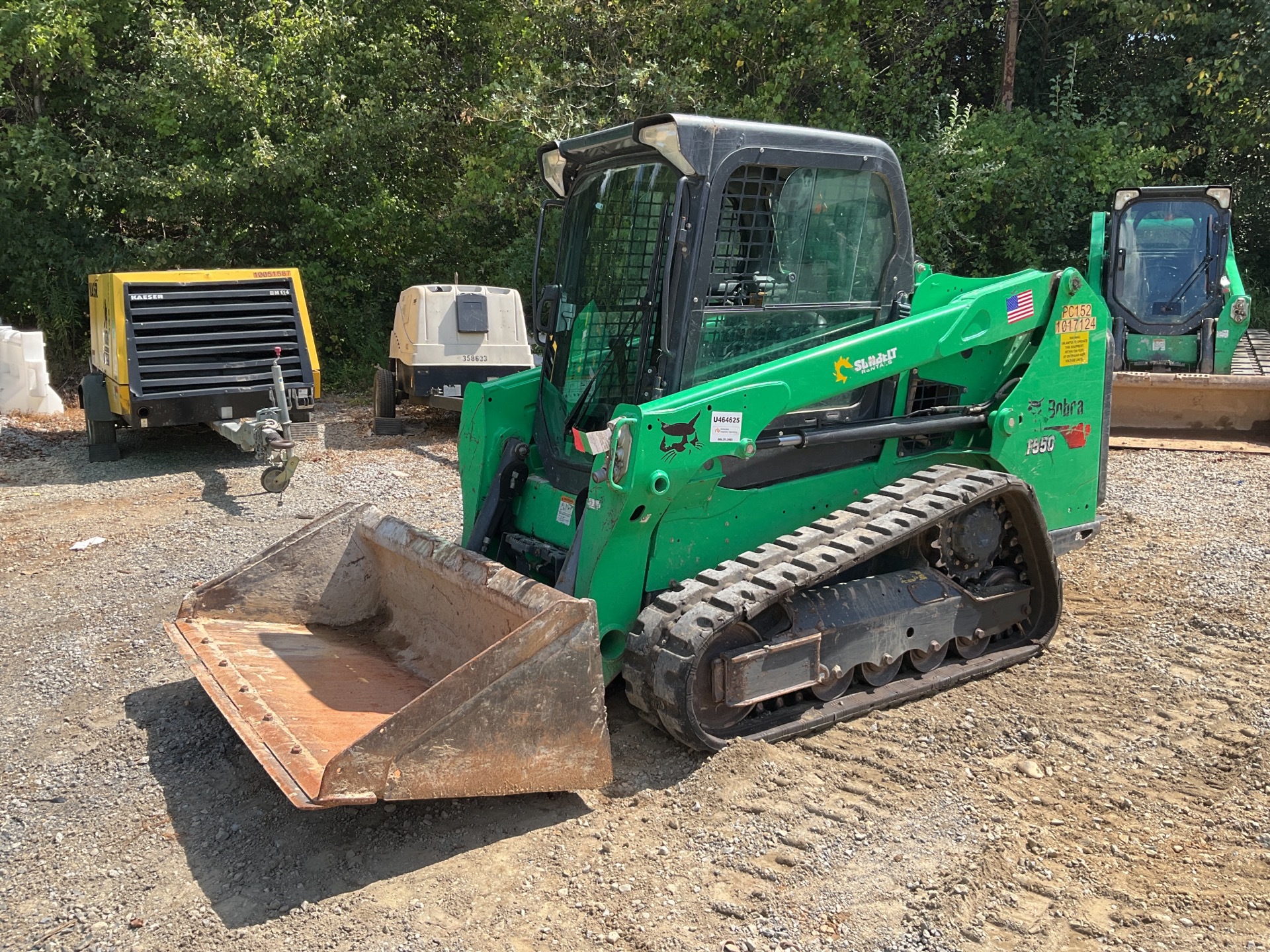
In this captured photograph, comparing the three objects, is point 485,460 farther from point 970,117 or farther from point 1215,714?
point 970,117

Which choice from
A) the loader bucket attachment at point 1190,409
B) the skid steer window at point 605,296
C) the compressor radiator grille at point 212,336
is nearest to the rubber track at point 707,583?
the skid steer window at point 605,296

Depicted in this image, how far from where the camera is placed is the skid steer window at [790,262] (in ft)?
13.8

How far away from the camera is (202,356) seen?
9367mm

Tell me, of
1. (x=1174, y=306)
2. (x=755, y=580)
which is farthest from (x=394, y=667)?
(x=1174, y=306)

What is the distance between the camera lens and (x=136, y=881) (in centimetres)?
326

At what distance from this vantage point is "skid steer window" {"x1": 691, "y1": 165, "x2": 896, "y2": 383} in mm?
4215

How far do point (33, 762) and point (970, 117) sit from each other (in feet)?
42.9

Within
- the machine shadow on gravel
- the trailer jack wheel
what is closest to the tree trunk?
the trailer jack wheel

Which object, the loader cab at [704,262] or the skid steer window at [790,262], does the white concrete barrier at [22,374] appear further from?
the skid steer window at [790,262]

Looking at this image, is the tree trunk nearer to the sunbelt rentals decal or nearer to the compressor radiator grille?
the compressor radiator grille

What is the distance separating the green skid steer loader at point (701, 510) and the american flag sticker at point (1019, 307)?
0.02 metres

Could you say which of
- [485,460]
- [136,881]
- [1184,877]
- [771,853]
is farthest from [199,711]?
[1184,877]

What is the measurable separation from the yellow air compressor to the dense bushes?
430cm

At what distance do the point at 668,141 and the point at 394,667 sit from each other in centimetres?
232
